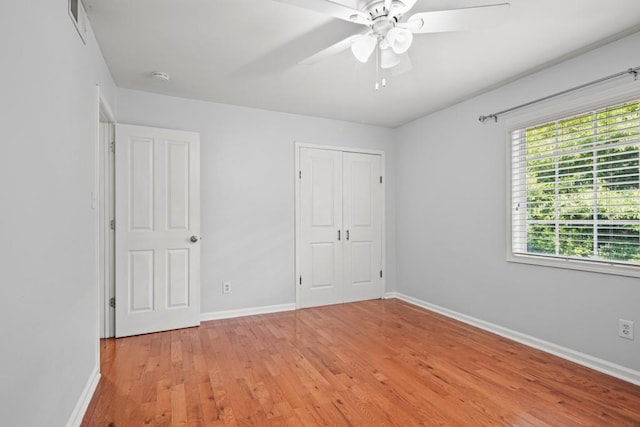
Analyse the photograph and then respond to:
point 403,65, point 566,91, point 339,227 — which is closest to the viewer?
point 403,65

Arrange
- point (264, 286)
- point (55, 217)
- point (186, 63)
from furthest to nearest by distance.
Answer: point (264, 286), point (186, 63), point (55, 217)

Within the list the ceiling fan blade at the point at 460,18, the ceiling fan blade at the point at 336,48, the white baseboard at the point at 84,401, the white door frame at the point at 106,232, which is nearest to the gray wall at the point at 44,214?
the white baseboard at the point at 84,401

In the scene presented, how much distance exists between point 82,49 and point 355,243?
11.6 ft

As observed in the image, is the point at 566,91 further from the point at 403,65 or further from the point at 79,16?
the point at 79,16

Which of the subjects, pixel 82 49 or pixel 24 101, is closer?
pixel 24 101

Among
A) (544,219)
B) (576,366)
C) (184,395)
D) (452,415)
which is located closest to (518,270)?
(544,219)

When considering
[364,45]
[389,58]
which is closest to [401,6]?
[364,45]

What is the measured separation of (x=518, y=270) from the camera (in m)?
3.13

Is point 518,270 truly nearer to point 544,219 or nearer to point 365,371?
point 544,219

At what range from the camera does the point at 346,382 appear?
2.32m

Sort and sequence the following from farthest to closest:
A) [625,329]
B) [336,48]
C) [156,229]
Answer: [156,229]
[625,329]
[336,48]

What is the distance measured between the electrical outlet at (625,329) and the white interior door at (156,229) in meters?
3.65

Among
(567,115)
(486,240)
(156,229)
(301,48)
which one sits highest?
(301,48)

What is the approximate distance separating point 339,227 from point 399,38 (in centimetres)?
285
